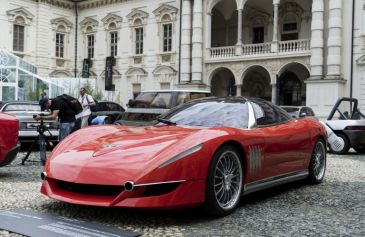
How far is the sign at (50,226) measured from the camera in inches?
160

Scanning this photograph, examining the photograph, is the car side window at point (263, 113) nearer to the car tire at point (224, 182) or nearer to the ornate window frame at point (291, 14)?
the car tire at point (224, 182)

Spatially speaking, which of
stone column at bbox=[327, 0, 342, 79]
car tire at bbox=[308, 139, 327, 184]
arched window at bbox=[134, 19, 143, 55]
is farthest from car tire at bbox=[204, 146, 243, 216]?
arched window at bbox=[134, 19, 143, 55]

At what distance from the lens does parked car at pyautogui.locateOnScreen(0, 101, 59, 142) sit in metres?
12.2

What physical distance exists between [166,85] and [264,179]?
85.9 ft

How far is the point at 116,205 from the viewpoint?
4332mm

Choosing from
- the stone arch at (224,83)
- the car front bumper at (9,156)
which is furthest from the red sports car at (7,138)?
the stone arch at (224,83)

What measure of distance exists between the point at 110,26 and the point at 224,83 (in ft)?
32.7

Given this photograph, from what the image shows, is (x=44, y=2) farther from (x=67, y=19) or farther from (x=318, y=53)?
(x=318, y=53)

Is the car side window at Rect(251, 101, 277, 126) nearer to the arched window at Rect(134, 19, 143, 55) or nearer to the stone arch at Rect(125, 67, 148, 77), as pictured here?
the stone arch at Rect(125, 67, 148, 77)

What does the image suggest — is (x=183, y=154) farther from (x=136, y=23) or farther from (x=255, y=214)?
(x=136, y=23)

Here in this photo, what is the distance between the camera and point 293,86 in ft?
96.8

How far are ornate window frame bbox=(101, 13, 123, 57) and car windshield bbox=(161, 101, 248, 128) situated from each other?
95.5 feet

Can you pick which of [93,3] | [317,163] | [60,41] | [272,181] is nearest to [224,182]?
[272,181]

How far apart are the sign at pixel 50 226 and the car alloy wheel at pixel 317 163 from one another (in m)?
3.84
